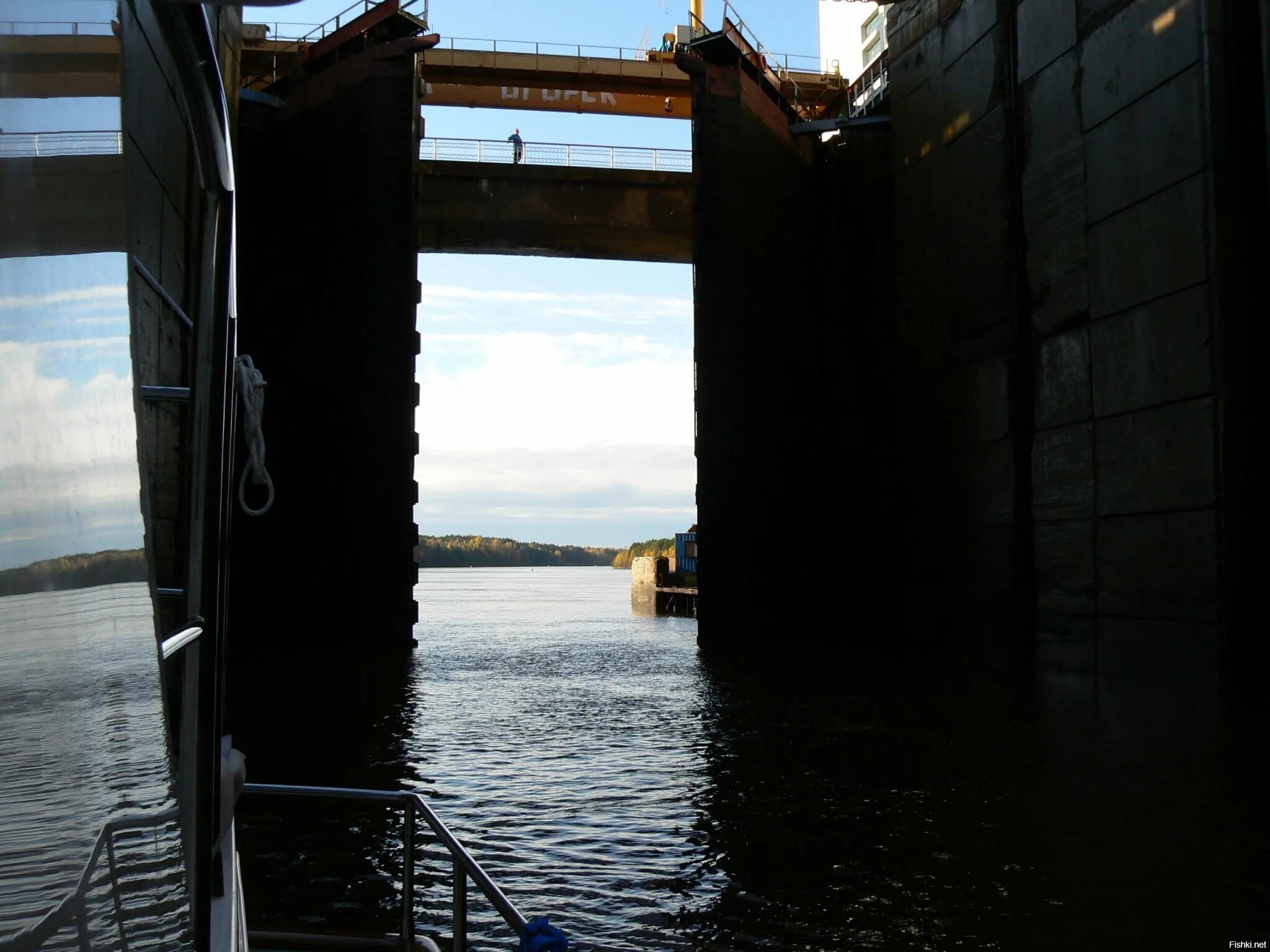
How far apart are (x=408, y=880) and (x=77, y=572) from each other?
282 centimetres

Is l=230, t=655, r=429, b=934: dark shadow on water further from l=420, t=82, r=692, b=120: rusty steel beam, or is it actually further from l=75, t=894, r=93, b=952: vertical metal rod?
l=420, t=82, r=692, b=120: rusty steel beam

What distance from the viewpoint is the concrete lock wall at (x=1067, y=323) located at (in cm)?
1255

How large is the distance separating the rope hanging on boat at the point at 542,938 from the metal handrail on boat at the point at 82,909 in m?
1.10

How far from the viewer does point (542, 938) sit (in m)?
2.21

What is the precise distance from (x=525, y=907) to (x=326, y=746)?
6.06 meters

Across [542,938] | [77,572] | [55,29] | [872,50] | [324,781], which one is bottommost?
[324,781]

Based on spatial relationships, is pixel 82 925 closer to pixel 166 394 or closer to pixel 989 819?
pixel 166 394

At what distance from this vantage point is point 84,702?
1.00 m

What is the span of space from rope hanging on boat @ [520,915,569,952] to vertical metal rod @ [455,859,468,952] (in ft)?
2.12

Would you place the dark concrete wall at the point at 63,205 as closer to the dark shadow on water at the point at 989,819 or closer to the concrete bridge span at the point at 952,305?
the dark shadow on water at the point at 989,819

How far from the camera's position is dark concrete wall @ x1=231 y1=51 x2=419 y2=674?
1841cm

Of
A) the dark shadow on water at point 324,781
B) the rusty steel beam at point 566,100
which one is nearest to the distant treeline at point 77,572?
the dark shadow on water at point 324,781

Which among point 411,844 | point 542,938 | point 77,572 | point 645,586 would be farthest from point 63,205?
point 645,586

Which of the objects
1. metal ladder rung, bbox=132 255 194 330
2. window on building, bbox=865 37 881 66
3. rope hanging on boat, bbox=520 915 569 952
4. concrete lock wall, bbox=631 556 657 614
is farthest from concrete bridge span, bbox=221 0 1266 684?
window on building, bbox=865 37 881 66
